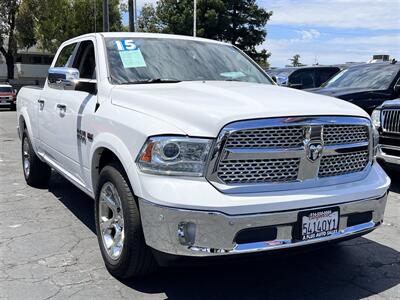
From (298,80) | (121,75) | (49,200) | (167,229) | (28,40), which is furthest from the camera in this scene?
(28,40)

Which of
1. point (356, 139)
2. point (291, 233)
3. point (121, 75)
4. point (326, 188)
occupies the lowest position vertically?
point (291, 233)

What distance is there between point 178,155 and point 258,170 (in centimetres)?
54

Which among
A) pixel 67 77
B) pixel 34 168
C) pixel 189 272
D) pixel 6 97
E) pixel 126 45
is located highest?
pixel 126 45

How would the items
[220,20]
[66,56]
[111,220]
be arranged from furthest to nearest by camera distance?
[220,20]
[66,56]
[111,220]

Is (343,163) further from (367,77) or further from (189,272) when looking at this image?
(367,77)

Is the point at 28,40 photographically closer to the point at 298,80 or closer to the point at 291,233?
the point at 298,80

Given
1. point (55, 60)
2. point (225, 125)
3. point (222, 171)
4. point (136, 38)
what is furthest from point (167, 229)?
point (55, 60)

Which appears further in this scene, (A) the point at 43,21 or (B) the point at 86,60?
(A) the point at 43,21

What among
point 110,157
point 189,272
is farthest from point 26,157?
point 189,272

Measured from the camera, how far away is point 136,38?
4984 millimetres

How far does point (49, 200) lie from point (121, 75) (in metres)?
2.61

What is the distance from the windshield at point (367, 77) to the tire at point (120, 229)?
6.80 m

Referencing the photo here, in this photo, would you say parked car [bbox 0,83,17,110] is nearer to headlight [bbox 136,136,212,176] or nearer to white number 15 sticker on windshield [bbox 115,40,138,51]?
white number 15 sticker on windshield [bbox 115,40,138,51]

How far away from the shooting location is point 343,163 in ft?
12.3
